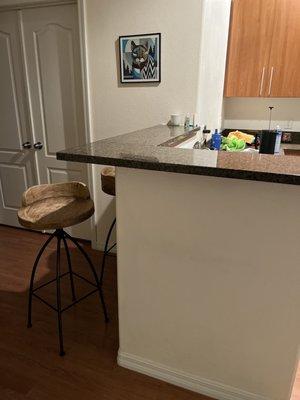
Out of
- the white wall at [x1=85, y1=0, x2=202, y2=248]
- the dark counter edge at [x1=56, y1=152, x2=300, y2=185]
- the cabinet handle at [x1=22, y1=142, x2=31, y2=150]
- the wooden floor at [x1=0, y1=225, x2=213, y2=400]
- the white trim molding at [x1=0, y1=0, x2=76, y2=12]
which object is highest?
the white trim molding at [x1=0, y1=0, x2=76, y2=12]

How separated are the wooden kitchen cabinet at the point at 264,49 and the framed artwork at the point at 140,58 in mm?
1253

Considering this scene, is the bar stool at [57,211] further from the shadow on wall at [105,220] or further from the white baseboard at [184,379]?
the shadow on wall at [105,220]

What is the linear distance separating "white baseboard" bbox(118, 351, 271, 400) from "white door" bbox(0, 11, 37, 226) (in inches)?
82.4

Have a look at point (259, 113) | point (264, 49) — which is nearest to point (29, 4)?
point (264, 49)

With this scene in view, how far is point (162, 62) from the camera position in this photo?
2252mm

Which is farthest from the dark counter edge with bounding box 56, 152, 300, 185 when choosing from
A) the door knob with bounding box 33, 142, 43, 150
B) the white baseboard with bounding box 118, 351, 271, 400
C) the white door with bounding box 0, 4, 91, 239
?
the door knob with bounding box 33, 142, 43, 150

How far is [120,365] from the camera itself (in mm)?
1650

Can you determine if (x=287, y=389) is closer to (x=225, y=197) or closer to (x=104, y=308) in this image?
(x=225, y=197)

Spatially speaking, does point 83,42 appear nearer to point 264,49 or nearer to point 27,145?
point 27,145

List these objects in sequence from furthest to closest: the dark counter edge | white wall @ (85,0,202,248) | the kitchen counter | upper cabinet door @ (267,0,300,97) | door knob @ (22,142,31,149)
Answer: door knob @ (22,142,31,149), upper cabinet door @ (267,0,300,97), white wall @ (85,0,202,248), the kitchen counter, the dark counter edge

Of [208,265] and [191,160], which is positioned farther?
[208,265]

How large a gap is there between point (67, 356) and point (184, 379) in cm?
67

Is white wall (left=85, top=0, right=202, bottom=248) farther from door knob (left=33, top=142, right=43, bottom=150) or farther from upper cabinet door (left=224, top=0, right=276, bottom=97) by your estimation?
upper cabinet door (left=224, top=0, right=276, bottom=97)

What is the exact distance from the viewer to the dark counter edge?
39.4 inches
